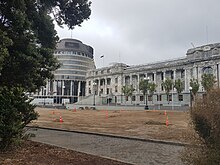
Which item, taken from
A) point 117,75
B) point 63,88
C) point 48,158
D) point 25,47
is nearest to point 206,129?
point 48,158

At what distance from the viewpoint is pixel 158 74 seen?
89250mm

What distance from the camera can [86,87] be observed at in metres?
121

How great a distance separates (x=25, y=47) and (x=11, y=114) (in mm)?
3484

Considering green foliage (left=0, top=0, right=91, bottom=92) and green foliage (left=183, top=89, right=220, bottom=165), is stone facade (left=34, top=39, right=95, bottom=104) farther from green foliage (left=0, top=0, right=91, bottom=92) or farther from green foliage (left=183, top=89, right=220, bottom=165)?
green foliage (left=183, top=89, right=220, bottom=165)

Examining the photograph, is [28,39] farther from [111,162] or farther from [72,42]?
[72,42]

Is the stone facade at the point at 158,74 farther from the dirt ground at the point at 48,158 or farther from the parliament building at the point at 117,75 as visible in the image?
the dirt ground at the point at 48,158

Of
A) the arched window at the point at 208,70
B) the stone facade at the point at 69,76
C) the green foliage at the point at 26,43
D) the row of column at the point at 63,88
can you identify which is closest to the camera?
the green foliage at the point at 26,43

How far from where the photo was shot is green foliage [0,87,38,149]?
7.45m

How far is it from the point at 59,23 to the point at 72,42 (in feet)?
375

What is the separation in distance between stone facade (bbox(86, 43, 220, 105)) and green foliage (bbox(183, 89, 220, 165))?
52003mm

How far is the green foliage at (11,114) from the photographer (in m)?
7.45

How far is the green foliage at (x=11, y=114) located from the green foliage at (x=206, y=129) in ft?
17.9

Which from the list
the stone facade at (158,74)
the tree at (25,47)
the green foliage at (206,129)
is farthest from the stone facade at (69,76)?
the green foliage at (206,129)

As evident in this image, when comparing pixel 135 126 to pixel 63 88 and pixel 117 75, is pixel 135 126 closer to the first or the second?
pixel 117 75
